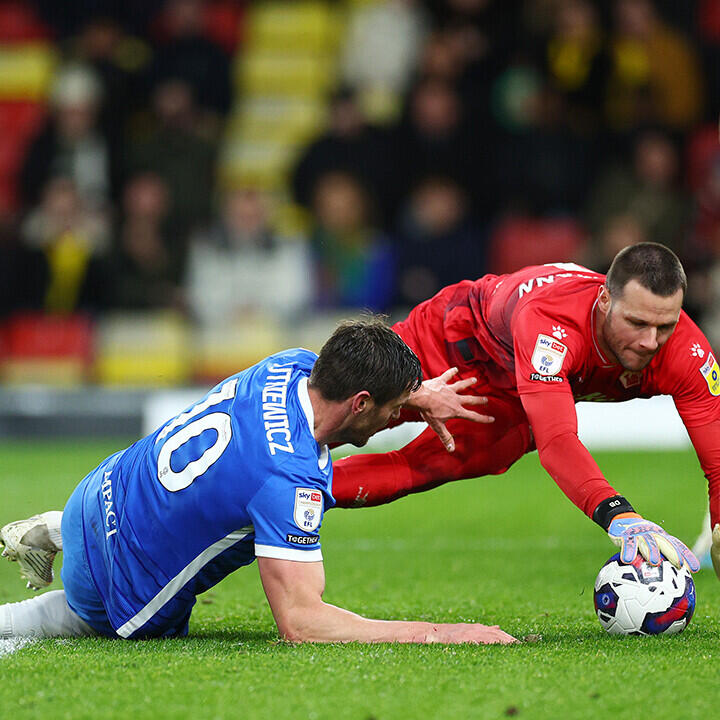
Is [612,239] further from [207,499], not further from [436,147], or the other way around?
[207,499]

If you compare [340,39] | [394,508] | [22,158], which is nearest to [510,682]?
[394,508]

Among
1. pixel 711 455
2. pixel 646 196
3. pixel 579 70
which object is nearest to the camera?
pixel 711 455

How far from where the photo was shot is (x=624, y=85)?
13.9m

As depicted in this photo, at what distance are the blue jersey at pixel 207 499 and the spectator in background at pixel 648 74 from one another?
9.87 meters

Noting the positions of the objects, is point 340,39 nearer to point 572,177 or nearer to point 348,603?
point 572,177

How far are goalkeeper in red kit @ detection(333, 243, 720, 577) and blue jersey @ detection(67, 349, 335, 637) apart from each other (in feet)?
2.70

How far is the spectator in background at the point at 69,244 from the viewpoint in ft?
44.5

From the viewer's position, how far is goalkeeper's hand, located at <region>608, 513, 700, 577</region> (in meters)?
4.57

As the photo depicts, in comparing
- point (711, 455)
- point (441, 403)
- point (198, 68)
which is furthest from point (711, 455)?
point (198, 68)

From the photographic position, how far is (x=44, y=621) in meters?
4.94

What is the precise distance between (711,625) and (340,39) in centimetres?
1251

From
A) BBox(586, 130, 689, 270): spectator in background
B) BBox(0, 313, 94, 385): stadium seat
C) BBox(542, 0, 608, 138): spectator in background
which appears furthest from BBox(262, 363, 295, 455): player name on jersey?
BBox(542, 0, 608, 138): spectator in background

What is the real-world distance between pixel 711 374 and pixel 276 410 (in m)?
2.01

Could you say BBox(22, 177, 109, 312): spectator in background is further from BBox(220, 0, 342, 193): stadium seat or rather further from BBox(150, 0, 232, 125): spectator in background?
BBox(220, 0, 342, 193): stadium seat
